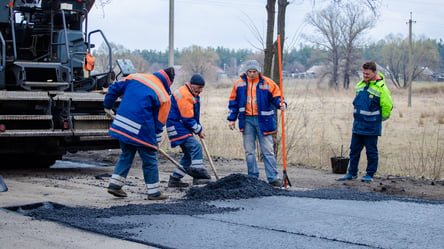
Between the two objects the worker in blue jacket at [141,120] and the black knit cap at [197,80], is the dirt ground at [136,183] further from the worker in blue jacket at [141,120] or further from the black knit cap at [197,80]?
the black knit cap at [197,80]

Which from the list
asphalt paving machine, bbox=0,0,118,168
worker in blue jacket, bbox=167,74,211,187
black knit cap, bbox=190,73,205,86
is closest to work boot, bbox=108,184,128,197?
worker in blue jacket, bbox=167,74,211,187

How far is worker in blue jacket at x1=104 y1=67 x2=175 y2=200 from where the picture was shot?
813 centimetres

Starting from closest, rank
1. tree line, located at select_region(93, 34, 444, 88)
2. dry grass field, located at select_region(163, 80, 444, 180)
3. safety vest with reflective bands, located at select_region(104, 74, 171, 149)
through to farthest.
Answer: safety vest with reflective bands, located at select_region(104, 74, 171, 149) < dry grass field, located at select_region(163, 80, 444, 180) < tree line, located at select_region(93, 34, 444, 88)

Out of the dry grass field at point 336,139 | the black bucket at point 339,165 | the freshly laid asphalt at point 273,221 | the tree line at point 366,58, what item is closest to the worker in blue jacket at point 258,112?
the freshly laid asphalt at point 273,221

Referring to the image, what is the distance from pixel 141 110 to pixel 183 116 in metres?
1.50

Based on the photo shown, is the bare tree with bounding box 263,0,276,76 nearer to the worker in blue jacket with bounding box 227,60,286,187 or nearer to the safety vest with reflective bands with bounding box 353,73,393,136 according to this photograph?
the safety vest with reflective bands with bounding box 353,73,393,136

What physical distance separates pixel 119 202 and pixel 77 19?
5415mm

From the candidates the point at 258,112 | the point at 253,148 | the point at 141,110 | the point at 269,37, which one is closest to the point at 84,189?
the point at 141,110

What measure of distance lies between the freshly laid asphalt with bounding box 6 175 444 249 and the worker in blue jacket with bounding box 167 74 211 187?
1.32m

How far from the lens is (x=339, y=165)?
11453 millimetres

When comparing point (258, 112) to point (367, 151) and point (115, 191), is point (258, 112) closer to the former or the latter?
point (367, 151)

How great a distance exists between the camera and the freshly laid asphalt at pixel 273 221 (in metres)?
5.78

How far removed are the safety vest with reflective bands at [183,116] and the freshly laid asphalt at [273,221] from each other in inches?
57.2

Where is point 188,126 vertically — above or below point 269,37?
below
